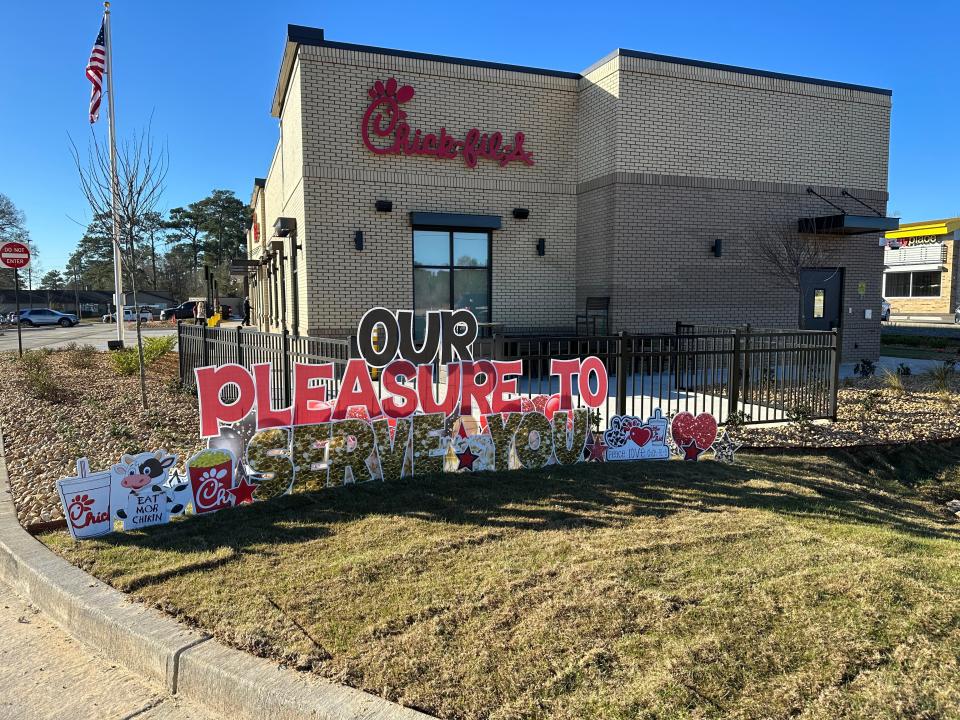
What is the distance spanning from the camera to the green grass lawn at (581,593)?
8.76ft

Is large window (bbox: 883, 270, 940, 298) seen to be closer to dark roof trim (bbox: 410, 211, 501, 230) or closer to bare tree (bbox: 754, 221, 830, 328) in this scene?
bare tree (bbox: 754, 221, 830, 328)

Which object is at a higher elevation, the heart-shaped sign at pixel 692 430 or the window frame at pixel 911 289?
the window frame at pixel 911 289

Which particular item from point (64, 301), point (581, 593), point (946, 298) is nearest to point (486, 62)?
point (581, 593)

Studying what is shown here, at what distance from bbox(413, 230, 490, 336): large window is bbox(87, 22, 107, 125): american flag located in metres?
9.54

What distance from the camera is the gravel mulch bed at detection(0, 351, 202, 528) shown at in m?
5.67

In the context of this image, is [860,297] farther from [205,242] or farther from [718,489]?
[205,242]

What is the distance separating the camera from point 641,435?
249 inches

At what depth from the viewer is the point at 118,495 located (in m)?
4.51

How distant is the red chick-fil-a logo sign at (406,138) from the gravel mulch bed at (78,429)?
588 cm

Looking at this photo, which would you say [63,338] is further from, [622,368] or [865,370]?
[865,370]

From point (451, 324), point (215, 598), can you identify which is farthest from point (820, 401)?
point (215, 598)

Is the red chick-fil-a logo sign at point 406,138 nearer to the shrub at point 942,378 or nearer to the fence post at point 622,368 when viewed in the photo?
the fence post at point 622,368

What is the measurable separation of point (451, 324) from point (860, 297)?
12.7 metres

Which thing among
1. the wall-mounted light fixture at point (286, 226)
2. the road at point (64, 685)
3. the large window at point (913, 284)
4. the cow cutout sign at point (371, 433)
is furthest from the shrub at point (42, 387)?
the large window at point (913, 284)
